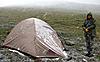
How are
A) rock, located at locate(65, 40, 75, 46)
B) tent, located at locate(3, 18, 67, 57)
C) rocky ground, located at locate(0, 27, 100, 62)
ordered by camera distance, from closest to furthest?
rocky ground, located at locate(0, 27, 100, 62) → tent, located at locate(3, 18, 67, 57) → rock, located at locate(65, 40, 75, 46)

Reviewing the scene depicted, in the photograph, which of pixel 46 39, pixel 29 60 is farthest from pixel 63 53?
pixel 29 60

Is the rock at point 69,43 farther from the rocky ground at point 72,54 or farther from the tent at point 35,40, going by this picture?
the tent at point 35,40

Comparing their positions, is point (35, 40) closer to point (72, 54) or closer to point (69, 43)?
point (72, 54)

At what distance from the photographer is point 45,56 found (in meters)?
20.0

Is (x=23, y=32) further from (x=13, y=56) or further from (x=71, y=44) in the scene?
(x=71, y=44)

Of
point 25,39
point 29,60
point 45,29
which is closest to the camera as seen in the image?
point 29,60

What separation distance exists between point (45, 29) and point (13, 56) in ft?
12.8

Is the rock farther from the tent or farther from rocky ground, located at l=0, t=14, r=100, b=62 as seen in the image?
the tent

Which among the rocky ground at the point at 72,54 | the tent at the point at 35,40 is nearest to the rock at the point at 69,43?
the rocky ground at the point at 72,54

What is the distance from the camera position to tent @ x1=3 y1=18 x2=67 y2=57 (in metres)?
20.2

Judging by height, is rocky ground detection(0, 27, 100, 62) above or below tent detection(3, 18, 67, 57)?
below

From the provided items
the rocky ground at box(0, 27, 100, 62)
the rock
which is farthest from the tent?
the rock

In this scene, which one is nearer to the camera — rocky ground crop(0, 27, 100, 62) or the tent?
rocky ground crop(0, 27, 100, 62)

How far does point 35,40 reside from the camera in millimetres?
20609
